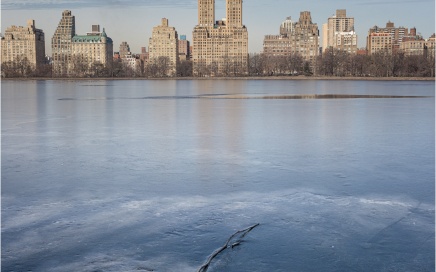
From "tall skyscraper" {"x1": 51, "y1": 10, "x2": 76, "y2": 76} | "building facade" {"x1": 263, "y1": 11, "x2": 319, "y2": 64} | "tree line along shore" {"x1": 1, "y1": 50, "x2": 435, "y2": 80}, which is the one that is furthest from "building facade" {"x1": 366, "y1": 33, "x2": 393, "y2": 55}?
"tall skyscraper" {"x1": 51, "y1": 10, "x2": 76, "y2": 76}

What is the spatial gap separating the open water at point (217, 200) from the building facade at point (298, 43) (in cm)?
16744

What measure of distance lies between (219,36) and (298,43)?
29.1 metres

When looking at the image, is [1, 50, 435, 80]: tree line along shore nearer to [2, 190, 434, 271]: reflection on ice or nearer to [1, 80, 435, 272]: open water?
[1, 80, 435, 272]: open water

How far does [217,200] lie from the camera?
637cm

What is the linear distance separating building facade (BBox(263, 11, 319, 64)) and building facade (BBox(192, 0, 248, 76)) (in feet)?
59.4

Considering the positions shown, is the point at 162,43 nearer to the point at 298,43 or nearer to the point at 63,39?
the point at 63,39

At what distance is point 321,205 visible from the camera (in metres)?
6.16

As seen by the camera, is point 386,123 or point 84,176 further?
point 386,123

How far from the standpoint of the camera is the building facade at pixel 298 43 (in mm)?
175875

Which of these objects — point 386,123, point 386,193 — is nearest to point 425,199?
point 386,193

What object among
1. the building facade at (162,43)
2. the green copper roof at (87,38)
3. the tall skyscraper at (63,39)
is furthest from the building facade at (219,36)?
the tall skyscraper at (63,39)

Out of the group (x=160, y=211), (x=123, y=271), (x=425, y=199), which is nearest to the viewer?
(x=123, y=271)

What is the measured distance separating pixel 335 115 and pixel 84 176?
34.0 feet

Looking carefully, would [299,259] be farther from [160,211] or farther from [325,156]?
Answer: [325,156]
